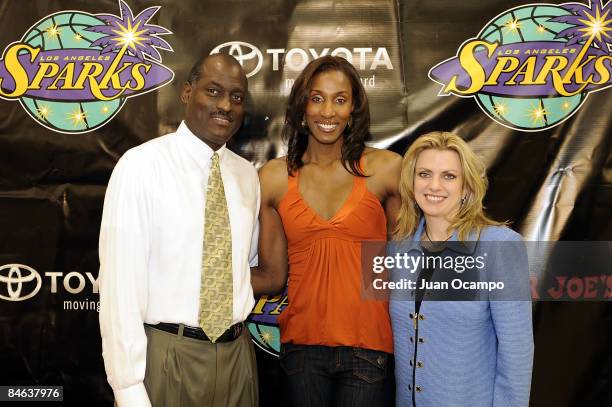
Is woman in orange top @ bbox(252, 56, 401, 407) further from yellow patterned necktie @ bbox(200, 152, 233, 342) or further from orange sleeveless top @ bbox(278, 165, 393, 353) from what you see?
yellow patterned necktie @ bbox(200, 152, 233, 342)

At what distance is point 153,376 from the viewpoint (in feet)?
6.51

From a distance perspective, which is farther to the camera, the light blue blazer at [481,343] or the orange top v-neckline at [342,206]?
the orange top v-neckline at [342,206]

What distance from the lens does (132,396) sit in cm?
186

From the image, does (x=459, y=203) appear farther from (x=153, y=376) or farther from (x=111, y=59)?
(x=111, y=59)

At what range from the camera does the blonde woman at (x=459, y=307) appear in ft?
6.08

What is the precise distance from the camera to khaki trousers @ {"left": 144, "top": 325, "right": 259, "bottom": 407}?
1988 millimetres

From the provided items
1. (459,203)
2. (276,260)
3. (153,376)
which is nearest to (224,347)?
(153,376)

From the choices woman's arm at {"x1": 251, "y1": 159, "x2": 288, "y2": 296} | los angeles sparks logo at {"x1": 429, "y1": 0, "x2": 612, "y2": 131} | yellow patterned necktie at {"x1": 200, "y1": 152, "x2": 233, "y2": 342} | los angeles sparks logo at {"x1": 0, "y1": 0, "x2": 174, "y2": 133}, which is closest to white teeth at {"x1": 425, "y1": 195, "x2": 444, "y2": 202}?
woman's arm at {"x1": 251, "y1": 159, "x2": 288, "y2": 296}

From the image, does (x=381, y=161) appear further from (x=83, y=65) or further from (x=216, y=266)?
(x=83, y=65)

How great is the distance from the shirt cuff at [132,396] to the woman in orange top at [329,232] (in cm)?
60

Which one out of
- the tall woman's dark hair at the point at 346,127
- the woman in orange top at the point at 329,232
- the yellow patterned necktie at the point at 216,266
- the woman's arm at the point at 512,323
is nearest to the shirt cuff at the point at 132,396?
the yellow patterned necktie at the point at 216,266

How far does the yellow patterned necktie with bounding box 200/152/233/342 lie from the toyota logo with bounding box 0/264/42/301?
129 cm

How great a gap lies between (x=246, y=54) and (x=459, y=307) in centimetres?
164

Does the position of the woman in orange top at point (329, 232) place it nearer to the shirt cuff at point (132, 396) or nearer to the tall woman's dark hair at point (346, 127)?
the tall woman's dark hair at point (346, 127)
